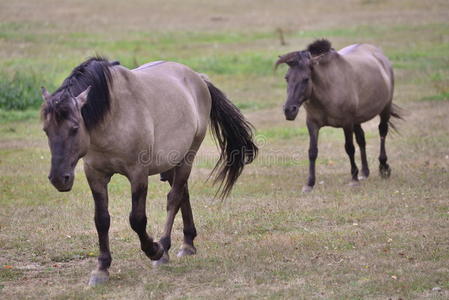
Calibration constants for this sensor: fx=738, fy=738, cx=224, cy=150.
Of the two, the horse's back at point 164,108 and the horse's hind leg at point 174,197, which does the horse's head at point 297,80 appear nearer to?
the horse's back at point 164,108

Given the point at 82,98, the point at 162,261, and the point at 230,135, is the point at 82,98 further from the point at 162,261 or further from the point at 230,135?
the point at 230,135

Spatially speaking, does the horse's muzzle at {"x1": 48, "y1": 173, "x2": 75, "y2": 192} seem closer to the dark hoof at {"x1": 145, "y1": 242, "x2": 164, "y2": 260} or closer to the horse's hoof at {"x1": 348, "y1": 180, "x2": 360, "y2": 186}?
the dark hoof at {"x1": 145, "y1": 242, "x2": 164, "y2": 260}

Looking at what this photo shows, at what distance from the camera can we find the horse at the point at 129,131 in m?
5.53

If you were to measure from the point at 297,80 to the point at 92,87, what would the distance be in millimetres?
4861

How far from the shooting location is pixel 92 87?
234 inches

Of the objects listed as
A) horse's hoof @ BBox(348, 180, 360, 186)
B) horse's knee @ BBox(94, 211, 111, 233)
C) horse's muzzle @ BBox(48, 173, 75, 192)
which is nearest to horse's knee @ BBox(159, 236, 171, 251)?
horse's knee @ BBox(94, 211, 111, 233)

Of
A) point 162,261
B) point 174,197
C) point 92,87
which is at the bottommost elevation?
point 162,261

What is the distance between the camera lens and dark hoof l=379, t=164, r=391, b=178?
1095 cm

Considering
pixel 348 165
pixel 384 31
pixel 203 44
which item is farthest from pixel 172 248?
pixel 384 31

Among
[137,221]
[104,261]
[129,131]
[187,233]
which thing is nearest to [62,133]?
[129,131]

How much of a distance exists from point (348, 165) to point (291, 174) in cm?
116

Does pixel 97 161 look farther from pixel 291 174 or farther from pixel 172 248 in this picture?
pixel 291 174

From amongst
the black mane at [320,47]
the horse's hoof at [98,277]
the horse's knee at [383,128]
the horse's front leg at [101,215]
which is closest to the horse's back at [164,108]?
the horse's front leg at [101,215]

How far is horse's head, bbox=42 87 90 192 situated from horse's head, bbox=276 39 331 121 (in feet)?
16.8
